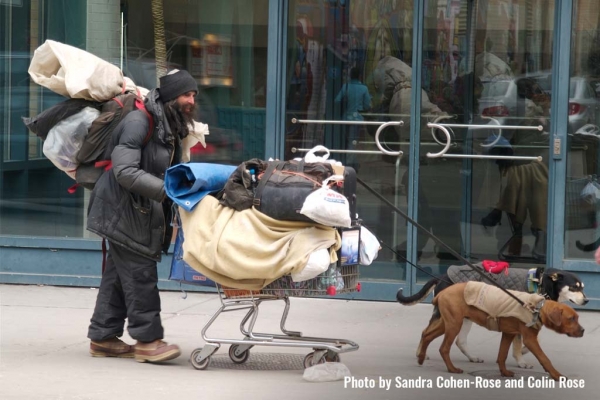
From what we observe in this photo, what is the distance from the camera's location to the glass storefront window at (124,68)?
383 inches

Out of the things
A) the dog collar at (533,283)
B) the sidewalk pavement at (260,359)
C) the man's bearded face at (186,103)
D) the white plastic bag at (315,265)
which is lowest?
the sidewalk pavement at (260,359)

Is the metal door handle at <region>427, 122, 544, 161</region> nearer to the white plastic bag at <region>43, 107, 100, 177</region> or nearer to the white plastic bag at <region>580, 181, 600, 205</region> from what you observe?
the white plastic bag at <region>580, 181, 600, 205</region>

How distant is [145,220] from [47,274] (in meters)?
3.29

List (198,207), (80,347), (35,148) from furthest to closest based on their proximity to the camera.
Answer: (35,148) < (80,347) < (198,207)

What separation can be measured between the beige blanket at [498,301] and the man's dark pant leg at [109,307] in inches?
91.4

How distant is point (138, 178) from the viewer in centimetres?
673

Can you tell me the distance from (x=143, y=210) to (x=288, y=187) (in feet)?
3.81

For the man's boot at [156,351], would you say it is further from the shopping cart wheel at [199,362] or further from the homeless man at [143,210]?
the shopping cart wheel at [199,362]

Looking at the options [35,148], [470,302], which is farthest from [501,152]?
[35,148]

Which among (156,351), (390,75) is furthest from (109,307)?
(390,75)

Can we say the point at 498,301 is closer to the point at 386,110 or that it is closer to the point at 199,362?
the point at 199,362

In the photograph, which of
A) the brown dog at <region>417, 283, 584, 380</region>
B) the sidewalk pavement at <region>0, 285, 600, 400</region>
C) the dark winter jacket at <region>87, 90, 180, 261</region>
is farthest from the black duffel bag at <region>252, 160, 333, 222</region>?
the brown dog at <region>417, 283, 584, 380</region>

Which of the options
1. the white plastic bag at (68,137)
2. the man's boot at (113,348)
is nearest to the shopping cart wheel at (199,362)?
the man's boot at (113,348)

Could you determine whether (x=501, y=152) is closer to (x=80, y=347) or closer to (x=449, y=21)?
(x=449, y=21)
